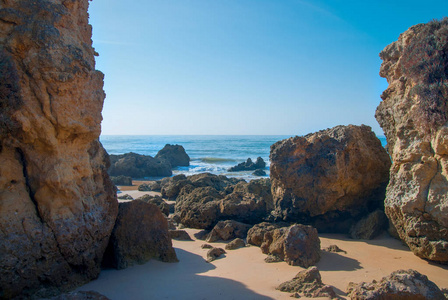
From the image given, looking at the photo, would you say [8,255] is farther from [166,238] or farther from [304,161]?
[304,161]

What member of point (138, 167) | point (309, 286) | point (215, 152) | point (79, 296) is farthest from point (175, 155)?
point (79, 296)

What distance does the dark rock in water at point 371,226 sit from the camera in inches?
274

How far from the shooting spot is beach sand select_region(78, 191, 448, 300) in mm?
4453

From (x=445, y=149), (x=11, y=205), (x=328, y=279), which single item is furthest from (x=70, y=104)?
(x=445, y=149)

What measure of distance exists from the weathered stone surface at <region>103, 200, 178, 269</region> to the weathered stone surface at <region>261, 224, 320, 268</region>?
187 centimetres

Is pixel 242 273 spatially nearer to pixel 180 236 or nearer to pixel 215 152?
pixel 180 236

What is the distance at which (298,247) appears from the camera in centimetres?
562

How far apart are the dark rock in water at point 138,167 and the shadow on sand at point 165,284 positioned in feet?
55.3

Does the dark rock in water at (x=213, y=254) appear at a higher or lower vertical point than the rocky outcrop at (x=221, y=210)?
lower

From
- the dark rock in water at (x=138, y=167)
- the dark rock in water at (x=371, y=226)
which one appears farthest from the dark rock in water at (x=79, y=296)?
the dark rock in water at (x=138, y=167)

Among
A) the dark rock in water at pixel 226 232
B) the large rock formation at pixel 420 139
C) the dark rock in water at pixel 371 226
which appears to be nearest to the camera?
the large rock formation at pixel 420 139

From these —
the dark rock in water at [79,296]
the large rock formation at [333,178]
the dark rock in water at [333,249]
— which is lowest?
the dark rock in water at [333,249]

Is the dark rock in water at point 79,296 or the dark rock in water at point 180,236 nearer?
the dark rock in water at point 79,296

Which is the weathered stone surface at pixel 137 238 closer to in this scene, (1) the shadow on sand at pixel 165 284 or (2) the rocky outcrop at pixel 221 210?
(1) the shadow on sand at pixel 165 284
